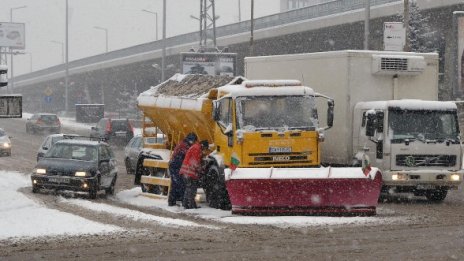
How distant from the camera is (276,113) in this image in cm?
2017

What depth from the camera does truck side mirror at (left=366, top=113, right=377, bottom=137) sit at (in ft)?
70.3

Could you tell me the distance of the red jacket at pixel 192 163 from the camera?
2030 centimetres

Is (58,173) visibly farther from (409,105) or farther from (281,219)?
(409,105)

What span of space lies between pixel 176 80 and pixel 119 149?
23149mm

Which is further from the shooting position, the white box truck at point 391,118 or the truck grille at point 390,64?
the truck grille at point 390,64

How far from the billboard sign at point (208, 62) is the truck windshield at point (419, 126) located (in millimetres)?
34845

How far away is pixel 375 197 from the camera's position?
18.6 meters

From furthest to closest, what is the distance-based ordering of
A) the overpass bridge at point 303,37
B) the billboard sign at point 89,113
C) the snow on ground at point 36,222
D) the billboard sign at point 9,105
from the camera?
the billboard sign at point 89,113
the overpass bridge at point 303,37
the billboard sign at point 9,105
the snow on ground at point 36,222

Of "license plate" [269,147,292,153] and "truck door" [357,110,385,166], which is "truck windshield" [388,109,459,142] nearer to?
"truck door" [357,110,385,166]

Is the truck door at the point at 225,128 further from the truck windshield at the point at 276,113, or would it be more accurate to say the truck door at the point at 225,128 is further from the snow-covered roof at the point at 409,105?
the snow-covered roof at the point at 409,105

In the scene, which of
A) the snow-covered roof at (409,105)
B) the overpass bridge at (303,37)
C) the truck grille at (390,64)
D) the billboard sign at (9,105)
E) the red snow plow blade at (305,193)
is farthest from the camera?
the overpass bridge at (303,37)

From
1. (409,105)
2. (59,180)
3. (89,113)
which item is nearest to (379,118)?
(409,105)

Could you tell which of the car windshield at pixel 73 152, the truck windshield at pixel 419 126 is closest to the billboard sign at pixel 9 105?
the car windshield at pixel 73 152

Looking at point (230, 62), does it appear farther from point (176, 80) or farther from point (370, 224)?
point (370, 224)
